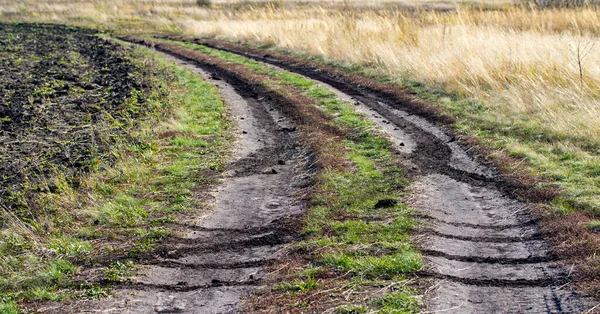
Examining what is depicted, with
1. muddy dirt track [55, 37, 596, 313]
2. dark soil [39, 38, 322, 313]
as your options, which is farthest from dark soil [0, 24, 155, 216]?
muddy dirt track [55, 37, 596, 313]

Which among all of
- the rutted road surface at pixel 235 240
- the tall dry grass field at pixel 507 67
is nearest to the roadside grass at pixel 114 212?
the rutted road surface at pixel 235 240

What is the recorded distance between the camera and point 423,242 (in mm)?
6340

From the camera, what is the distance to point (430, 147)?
10.3 metres

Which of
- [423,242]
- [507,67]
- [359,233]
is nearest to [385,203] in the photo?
[359,233]

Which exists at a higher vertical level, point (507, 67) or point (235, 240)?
point (507, 67)

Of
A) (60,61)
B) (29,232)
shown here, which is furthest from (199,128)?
(60,61)

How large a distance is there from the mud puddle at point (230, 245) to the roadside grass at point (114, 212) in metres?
0.25

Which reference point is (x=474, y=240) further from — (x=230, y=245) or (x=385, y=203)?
(x=230, y=245)

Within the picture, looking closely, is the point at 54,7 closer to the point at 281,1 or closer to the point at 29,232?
the point at 281,1

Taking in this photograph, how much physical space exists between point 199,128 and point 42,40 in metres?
19.6

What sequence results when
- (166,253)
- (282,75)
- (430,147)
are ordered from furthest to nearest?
(282,75), (430,147), (166,253)

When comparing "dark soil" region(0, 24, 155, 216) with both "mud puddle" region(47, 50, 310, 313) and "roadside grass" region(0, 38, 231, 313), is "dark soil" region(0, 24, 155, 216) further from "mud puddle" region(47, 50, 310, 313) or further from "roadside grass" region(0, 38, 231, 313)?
"mud puddle" region(47, 50, 310, 313)

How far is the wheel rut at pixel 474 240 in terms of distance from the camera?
5133 millimetres

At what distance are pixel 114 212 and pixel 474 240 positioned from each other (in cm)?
420
